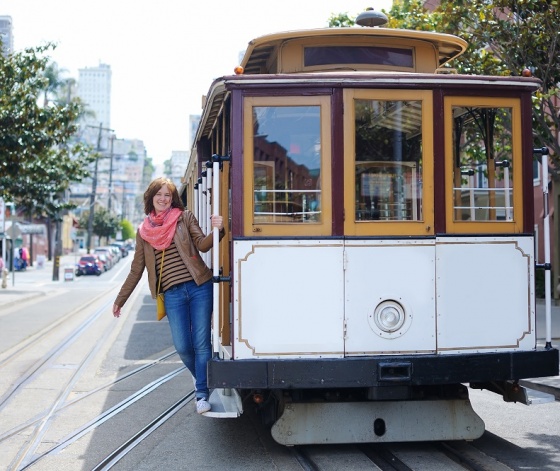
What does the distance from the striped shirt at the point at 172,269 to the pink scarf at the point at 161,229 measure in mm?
76

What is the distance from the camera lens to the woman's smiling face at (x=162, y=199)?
6.91 meters

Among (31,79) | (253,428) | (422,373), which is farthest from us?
(31,79)

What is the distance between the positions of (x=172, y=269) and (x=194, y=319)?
42cm

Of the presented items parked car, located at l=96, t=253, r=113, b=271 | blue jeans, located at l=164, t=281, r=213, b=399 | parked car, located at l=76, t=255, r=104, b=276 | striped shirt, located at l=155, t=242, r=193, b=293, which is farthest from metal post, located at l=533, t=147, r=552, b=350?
parked car, located at l=96, t=253, r=113, b=271

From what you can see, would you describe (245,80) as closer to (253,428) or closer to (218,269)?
(218,269)

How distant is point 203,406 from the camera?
6582mm

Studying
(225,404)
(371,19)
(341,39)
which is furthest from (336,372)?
(371,19)

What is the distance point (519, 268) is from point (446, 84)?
148cm

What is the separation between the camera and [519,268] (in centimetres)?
664

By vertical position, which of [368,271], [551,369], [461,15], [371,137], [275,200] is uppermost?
[461,15]

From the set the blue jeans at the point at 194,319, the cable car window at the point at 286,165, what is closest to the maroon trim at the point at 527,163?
the cable car window at the point at 286,165

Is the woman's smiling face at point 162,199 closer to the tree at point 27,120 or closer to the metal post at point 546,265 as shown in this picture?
the metal post at point 546,265

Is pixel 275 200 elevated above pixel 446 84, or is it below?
below

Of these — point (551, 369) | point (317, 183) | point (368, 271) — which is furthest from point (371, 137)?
point (551, 369)
